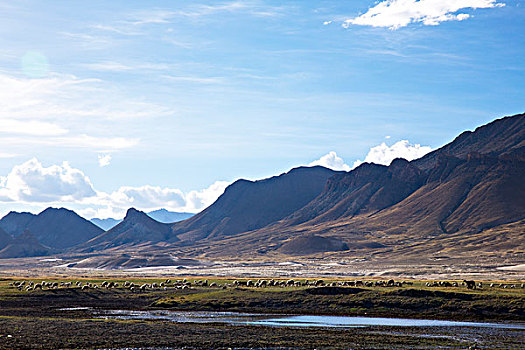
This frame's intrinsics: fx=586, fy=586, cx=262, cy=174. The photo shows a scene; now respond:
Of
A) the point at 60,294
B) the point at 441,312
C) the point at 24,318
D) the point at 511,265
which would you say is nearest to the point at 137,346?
the point at 24,318

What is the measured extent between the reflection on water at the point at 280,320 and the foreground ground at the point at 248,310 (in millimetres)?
3592

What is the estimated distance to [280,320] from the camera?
235 feet

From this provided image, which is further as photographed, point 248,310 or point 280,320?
point 248,310

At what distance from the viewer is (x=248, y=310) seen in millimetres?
84375

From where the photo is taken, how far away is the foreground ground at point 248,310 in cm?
5253

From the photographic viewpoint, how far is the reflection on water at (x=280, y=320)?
6738 centimetres

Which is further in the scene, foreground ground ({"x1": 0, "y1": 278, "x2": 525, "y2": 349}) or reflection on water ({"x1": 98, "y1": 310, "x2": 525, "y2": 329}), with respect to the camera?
reflection on water ({"x1": 98, "y1": 310, "x2": 525, "y2": 329})

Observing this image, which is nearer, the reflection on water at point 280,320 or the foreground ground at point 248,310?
the foreground ground at point 248,310

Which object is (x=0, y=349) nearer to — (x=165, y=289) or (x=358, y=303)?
(x=358, y=303)

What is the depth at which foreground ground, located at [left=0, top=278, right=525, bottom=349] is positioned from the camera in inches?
2068

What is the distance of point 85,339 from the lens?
5331cm

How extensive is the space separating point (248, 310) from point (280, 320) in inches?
535

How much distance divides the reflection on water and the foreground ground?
3.59 metres

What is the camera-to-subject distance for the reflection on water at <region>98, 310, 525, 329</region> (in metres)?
67.4
